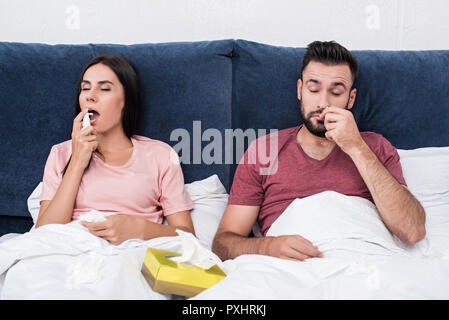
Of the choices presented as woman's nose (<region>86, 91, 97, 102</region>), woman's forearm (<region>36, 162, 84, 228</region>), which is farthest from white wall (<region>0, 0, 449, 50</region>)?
woman's forearm (<region>36, 162, 84, 228</region>)

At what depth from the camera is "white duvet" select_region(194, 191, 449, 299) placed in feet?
3.14

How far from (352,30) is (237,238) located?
1.17 metres

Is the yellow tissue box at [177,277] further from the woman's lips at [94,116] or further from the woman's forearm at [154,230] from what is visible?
the woman's lips at [94,116]

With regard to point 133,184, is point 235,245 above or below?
below

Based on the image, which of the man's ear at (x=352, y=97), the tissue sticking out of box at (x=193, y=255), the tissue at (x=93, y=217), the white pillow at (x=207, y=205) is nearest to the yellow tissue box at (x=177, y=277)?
the tissue sticking out of box at (x=193, y=255)

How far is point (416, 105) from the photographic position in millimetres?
1685

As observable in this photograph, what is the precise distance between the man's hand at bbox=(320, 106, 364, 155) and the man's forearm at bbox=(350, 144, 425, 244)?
0.03 m

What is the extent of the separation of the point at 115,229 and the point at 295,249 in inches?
20.4

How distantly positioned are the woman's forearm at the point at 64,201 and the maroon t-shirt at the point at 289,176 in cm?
50

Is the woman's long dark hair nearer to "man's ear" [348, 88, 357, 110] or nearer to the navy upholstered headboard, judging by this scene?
the navy upholstered headboard

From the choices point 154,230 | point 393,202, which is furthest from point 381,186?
point 154,230

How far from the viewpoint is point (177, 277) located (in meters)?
1.01

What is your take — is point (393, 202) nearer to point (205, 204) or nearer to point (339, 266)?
point (339, 266)
